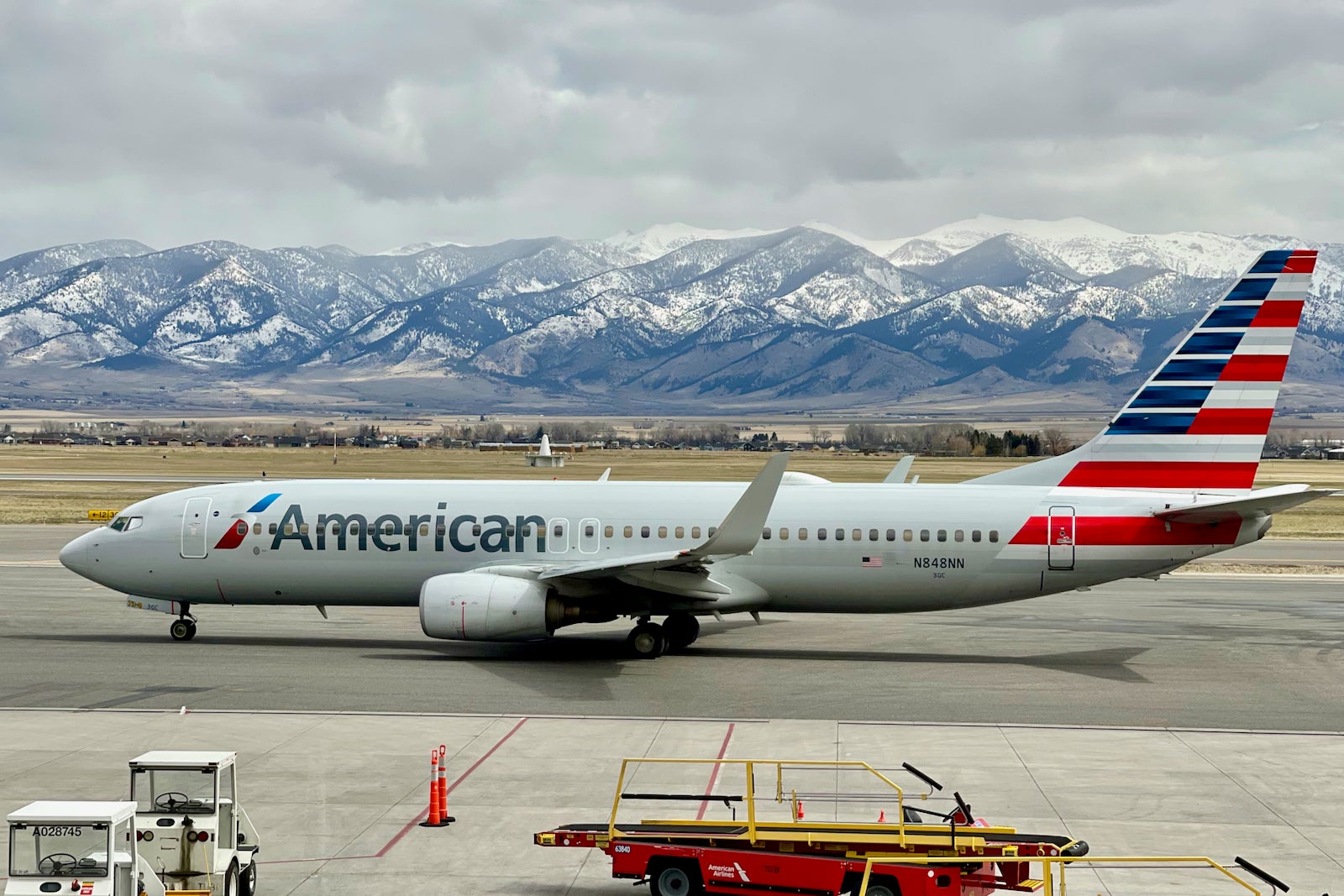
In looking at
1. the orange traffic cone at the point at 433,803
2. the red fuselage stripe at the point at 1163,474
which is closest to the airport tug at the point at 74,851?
the orange traffic cone at the point at 433,803

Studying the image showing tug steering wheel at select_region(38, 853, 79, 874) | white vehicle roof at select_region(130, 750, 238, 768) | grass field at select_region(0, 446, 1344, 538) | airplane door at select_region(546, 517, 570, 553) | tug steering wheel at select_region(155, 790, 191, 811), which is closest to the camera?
tug steering wheel at select_region(38, 853, 79, 874)

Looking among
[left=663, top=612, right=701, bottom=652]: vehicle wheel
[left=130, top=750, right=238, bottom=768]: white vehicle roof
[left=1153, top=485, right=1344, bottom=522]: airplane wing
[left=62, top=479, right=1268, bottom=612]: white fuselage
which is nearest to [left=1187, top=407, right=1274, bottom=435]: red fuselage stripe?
[left=1153, top=485, right=1344, bottom=522]: airplane wing

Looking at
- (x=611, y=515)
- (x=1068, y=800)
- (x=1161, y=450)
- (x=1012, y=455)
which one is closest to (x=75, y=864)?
(x=1068, y=800)

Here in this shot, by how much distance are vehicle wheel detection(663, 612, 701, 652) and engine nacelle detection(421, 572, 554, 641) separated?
3.05m

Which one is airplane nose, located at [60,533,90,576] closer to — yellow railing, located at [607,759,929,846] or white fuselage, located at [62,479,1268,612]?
white fuselage, located at [62,479,1268,612]

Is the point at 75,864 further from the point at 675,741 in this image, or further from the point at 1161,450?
the point at 1161,450

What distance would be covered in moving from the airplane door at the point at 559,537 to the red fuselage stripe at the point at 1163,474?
11640 millimetres

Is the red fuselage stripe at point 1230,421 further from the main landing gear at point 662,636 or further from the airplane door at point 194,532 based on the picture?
the airplane door at point 194,532

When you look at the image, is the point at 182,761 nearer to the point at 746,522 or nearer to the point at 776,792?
the point at 776,792

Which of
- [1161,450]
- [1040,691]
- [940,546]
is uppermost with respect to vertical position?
[1161,450]

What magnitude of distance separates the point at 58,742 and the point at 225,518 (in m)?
10.7

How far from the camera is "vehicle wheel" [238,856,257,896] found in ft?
45.0

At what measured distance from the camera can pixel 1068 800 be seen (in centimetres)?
1811

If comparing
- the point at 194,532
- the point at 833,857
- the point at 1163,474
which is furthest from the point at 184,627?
the point at 1163,474
